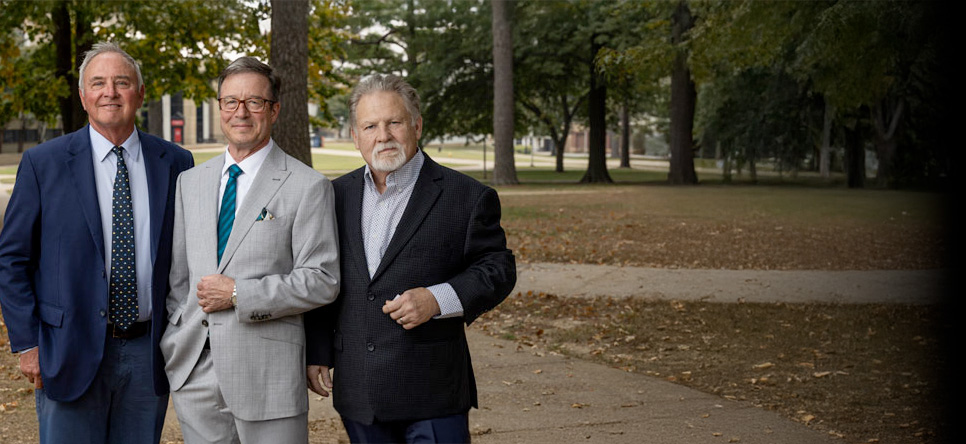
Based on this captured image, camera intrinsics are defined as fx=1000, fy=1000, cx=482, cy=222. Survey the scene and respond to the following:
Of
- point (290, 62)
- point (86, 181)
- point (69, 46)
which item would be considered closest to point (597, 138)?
point (69, 46)

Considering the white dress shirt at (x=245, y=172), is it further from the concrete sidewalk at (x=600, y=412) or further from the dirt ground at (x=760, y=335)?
the concrete sidewalk at (x=600, y=412)

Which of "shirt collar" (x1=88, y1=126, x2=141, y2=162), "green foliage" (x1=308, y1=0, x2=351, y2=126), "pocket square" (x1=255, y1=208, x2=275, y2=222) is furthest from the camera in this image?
"green foliage" (x1=308, y1=0, x2=351, y2=126)

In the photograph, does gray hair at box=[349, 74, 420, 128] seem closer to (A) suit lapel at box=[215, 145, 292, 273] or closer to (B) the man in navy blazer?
(A) suit lapel at box=[215, 145, 292, 273]

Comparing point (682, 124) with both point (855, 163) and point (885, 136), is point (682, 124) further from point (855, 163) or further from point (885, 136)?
point (885, 136)

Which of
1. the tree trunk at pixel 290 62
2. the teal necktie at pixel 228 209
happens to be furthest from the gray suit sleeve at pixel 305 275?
the tree trunk at pixel 290 62

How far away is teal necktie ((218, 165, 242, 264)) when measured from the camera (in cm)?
330

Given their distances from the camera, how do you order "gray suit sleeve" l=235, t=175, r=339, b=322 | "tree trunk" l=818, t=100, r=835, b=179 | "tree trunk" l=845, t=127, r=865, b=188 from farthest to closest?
"tree trunk" l=845, t=127, r=865, b=188, "tree trunk" l=818, t=100, r=835, b=179, "gray suit sleeve" l=235, t=175, r=339, b=322

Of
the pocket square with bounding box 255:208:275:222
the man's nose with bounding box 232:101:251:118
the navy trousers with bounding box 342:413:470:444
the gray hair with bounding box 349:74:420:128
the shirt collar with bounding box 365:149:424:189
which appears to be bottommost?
the navy trousers with bounding box 342:413:470:444

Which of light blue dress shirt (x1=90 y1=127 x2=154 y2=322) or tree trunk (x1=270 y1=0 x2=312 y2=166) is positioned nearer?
light blue dress shirt (x1=90 y1=127 x2=154 y2=322)

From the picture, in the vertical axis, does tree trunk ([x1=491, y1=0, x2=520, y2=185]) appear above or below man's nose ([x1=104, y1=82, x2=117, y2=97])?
above

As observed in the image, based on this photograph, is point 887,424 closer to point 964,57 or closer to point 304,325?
point 964,57

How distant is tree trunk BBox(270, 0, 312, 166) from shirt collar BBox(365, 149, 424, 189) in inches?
303

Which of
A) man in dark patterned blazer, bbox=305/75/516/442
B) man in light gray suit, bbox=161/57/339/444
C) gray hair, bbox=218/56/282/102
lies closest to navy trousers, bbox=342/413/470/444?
man in dark patterned blazer, bbox=305/75/516/442

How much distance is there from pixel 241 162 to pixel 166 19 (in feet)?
51.6
